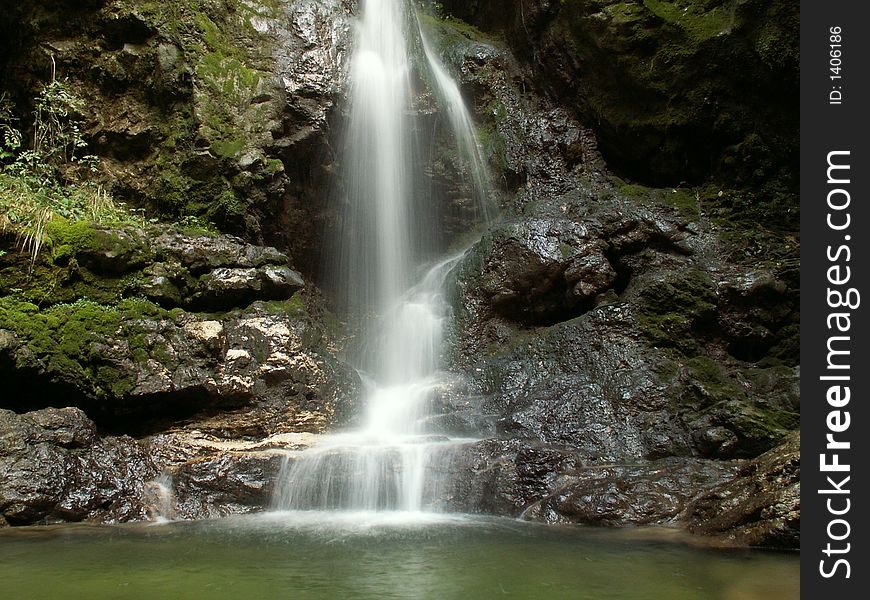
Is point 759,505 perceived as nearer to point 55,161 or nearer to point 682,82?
point 682,82

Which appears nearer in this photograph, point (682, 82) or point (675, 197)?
point (675, 197)

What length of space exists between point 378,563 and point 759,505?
297 centimetres

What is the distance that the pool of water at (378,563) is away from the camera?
339 centimetres

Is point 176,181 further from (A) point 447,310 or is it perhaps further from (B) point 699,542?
(B) point 699,542

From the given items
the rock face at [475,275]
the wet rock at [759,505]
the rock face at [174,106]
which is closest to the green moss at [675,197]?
the rock face at [475,275]

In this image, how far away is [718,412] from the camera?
6457 mm

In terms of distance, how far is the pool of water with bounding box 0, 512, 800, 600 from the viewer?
3391 millimetres

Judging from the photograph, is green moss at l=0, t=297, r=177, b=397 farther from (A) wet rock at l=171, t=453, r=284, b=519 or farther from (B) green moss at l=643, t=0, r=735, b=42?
(B) green moss at l=643, t=0, r=735, b=42

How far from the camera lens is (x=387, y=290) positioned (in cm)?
A: 1045

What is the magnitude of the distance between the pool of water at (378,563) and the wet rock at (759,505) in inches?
8.7

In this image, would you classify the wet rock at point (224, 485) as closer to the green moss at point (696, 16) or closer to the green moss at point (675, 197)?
the green moss at point (675, 197)

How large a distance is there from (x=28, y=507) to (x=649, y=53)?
10.9m

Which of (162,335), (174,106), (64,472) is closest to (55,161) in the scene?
(174,106)

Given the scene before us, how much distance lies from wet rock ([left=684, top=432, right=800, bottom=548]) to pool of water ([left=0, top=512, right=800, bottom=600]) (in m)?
0.22
